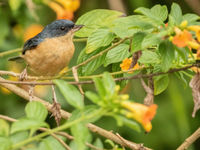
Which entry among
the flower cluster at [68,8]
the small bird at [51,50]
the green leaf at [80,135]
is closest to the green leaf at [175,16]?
the green leaf at [80,135]

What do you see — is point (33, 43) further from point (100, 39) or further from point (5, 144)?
point (5, 144)

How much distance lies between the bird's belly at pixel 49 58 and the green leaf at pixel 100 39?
112cm

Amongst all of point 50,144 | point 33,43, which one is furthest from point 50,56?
point 50,144

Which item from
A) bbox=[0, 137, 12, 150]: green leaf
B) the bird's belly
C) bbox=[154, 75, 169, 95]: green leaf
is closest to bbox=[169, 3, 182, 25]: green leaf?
bbox=[154, 75, 169, 95]: green leaf

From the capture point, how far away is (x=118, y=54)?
2.53 metres

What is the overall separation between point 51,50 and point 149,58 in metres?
1.61

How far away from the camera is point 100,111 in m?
1.68

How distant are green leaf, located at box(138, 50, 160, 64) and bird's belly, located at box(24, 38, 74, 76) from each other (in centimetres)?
147

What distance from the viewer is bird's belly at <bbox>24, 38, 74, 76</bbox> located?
361 cm

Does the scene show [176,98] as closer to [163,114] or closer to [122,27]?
[163,114]

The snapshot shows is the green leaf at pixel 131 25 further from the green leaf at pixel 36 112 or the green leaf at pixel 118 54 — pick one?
the green leaf at pixel 36 112

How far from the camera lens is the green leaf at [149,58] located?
224 cm

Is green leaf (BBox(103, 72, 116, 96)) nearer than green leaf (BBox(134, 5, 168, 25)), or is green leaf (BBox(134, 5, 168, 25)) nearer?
green leaf (BBox(103, 72, 116, 96))

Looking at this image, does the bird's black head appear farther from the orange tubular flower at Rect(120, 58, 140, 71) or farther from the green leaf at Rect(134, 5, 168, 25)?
the green leaf at Rect(134, 5, 168, 25)
